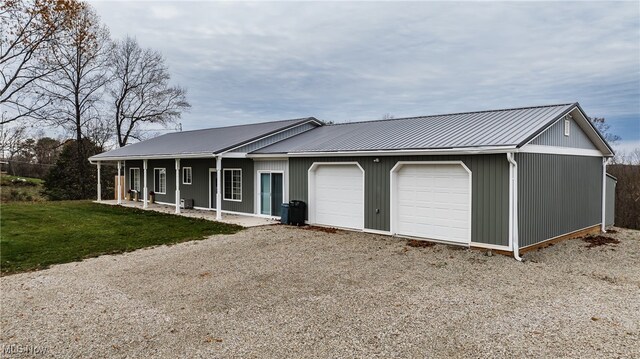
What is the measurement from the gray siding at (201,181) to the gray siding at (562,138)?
10132mm

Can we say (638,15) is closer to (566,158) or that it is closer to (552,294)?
(566,158)

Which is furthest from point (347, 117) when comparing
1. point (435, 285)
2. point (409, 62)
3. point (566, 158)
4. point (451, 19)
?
point (435, 285)

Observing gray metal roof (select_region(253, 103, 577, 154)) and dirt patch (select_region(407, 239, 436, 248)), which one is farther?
dirt patch (select_region(407, 239, 436, 248))

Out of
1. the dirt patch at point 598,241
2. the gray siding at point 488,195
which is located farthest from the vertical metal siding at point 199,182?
the dirt patch at point 598,241

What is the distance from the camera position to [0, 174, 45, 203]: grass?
2525 cm

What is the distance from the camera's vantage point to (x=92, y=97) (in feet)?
94.3

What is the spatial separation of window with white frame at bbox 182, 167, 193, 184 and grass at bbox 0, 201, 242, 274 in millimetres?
2377

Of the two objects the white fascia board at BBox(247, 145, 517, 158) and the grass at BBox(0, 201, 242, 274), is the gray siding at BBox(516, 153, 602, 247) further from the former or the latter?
the grass at BBox(0, 201, 242, 274)

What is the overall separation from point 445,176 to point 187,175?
13.1 metres

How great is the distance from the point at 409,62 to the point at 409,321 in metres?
17.0

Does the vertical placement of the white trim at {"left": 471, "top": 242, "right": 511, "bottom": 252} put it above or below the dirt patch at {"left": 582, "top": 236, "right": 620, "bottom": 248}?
above

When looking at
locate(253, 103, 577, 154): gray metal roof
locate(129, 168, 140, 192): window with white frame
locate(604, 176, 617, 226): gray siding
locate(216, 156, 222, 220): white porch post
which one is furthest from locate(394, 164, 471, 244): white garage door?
locate(129, 168, 140, 192): window with white frame

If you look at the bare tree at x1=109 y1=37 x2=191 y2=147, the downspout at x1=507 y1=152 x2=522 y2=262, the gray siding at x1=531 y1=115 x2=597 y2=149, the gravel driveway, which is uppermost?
the bare tree at x1=109 y1=37 x2=191 y2=147

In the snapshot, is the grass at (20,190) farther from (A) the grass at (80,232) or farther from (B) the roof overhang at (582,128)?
(B) the roof overhang at (582,128)
